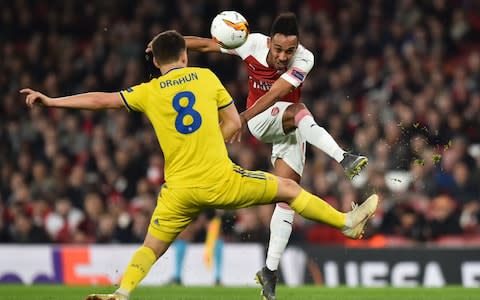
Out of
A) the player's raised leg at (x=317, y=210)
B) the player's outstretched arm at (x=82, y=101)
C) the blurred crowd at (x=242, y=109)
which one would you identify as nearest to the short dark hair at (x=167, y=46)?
the player's outstretched arm at (x=82, y=101)

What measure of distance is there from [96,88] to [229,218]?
4.82 meters

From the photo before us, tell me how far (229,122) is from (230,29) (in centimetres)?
151

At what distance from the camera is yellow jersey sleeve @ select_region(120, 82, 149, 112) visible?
8.13 m

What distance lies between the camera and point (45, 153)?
18.7 m

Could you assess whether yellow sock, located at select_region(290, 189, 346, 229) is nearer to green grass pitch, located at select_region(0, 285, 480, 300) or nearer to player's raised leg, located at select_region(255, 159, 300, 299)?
player's raised leg, located at select_region(255, 159, 300, 299)

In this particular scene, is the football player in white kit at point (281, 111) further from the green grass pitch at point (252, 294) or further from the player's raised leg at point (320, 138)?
the green grass pitch at point (252, 294)

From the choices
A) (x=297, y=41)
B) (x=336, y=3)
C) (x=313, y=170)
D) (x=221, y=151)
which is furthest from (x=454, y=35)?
(x=221, y=151)

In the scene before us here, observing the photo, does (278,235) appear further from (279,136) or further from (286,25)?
(286,25)

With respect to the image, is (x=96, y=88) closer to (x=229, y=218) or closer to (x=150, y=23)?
(x=150, y=23)

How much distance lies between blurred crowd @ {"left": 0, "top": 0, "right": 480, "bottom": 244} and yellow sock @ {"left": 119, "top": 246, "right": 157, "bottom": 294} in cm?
604

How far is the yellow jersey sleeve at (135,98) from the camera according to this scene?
26.7ft

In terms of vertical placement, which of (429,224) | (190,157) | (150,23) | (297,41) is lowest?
(429,224)

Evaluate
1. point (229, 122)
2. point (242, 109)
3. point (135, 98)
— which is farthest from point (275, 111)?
point (242, 109)

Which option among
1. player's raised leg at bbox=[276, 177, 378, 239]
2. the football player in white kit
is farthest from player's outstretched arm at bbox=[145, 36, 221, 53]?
player's raised leg at bbox=[276, 177, 378, 239]
